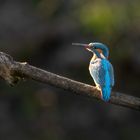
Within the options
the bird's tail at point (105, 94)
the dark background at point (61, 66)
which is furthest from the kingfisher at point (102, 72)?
the dark background at point (61, 66)

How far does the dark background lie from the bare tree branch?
646cm

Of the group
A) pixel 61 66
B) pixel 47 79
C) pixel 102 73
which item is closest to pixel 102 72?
pixel 102 73

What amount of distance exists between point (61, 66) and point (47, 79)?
7.51 metres

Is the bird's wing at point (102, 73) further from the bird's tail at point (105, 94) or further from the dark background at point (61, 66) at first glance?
the dark background at point (61, 66)

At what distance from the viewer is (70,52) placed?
16.0m

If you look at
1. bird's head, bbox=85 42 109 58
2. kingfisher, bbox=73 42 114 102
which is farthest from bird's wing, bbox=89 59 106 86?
bird's head, bbox=85 42 109 58

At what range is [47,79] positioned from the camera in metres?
8.48

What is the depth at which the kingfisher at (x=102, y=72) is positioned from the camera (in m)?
8.69

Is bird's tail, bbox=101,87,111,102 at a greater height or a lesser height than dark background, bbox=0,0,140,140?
lesser

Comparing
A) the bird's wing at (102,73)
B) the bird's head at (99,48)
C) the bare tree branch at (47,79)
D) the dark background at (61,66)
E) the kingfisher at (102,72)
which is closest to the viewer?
the bare tree branch at (47,79)

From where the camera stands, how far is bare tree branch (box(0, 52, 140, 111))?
8484mm

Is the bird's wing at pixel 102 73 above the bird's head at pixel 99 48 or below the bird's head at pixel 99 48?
below

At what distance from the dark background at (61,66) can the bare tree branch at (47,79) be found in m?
6.46

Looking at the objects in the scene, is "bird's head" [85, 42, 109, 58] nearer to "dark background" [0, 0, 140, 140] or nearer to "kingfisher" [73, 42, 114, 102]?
"kingfisher" [73, 42, 114, 102]
